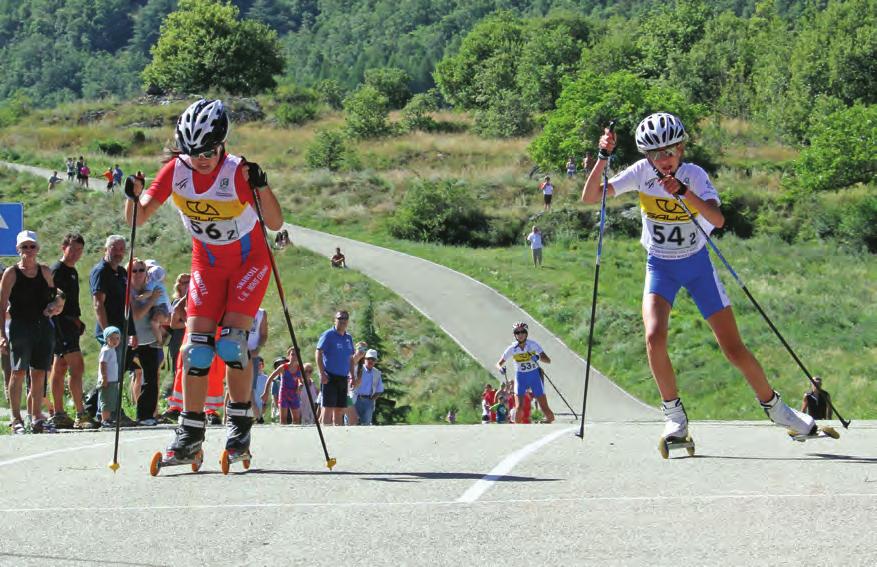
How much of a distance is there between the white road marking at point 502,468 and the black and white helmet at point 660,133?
2403 millimetres

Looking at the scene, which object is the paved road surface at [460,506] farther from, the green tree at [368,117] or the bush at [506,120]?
the bush at [506,120]

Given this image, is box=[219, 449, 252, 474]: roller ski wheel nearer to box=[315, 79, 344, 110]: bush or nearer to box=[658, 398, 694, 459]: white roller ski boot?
box=[658, 398, 694, 459]: white roller ski boot

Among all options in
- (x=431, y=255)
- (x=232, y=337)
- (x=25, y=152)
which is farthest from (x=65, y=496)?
Result: (x=25, y=152)

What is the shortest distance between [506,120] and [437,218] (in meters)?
44.4

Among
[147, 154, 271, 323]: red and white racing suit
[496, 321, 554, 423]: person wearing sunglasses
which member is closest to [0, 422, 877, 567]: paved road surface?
[147, 154, 271, 323]: red and white racing suit

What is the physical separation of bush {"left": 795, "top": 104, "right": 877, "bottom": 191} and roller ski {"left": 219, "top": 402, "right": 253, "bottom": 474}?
6623 cm

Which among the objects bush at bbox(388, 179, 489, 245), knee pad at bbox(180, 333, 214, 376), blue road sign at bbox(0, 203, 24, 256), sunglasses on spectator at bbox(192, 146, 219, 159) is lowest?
knee pad at bbox(180, 333, 214, 376)

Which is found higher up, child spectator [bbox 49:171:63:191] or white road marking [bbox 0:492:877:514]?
child spectator [bbox 49:171:63:191]

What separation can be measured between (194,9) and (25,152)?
4239 cm

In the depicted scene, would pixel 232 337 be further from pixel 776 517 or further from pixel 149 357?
pixel 149 357

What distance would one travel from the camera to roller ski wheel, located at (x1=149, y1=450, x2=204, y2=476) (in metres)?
8.84

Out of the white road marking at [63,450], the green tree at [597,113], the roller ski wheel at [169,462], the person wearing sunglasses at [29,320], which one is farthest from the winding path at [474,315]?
the roller ski wheel at [169,462]

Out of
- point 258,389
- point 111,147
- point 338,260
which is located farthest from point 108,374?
point 111,147

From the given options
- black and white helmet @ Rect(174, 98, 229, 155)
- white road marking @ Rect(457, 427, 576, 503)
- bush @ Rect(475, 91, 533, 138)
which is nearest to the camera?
white road marking @ Rect(457, 427, 576, 503)
